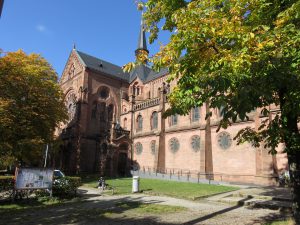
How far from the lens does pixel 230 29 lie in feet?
17.9

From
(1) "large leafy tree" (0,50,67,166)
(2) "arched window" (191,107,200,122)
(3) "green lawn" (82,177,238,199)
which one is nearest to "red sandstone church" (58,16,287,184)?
(2) "arched window" (191,107,200,122)

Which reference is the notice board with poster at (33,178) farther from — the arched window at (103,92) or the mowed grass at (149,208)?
the arched window at (103,92)

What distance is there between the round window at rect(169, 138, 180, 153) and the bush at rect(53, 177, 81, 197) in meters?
18.3

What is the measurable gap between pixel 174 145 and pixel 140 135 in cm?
670

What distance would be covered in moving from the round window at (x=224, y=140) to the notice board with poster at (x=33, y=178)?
1867cm

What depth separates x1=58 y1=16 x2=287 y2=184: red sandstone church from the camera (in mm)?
26562

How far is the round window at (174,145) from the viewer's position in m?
33.0

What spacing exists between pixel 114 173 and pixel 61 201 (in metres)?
21.3

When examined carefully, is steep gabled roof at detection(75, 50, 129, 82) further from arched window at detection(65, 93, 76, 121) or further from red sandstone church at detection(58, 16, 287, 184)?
arched window at detection(65, 93, 76, 121)

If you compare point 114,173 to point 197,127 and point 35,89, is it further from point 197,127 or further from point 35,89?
point 35,89

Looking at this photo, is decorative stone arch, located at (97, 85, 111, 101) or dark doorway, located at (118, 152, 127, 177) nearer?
dark doorway, located at (118, 152, 127, 177)

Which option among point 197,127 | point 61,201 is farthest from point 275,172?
point 61,201

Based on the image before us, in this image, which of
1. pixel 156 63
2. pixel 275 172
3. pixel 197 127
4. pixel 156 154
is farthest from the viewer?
pixel 156 154

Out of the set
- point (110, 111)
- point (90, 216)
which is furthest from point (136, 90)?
point (90, 216)
